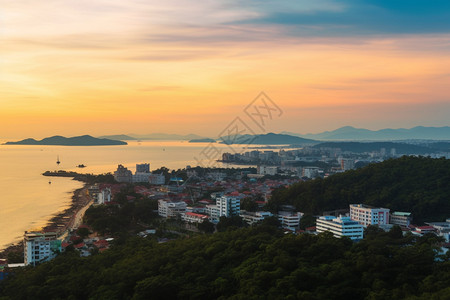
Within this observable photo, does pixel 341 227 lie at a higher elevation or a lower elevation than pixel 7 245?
higher

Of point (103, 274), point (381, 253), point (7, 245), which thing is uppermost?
point (381, 253)

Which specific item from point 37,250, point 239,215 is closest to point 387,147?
point 239,215

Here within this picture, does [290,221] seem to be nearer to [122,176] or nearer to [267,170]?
[122,176]

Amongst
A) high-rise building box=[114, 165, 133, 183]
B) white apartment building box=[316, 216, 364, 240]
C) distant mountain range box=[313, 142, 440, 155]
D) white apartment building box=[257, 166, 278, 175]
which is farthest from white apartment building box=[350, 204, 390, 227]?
distant mountain range box=[313, 142, 440, 155]

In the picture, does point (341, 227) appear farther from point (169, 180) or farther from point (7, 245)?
point (169, 180)

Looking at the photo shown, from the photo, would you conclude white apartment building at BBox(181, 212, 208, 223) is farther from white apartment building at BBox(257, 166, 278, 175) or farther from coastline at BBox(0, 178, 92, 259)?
white apartment building at BBox(257, 166, 278, 175)

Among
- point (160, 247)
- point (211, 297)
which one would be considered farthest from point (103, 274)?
point (211, 297)

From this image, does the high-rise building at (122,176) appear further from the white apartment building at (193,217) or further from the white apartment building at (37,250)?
the white apartment building at (37,250)
